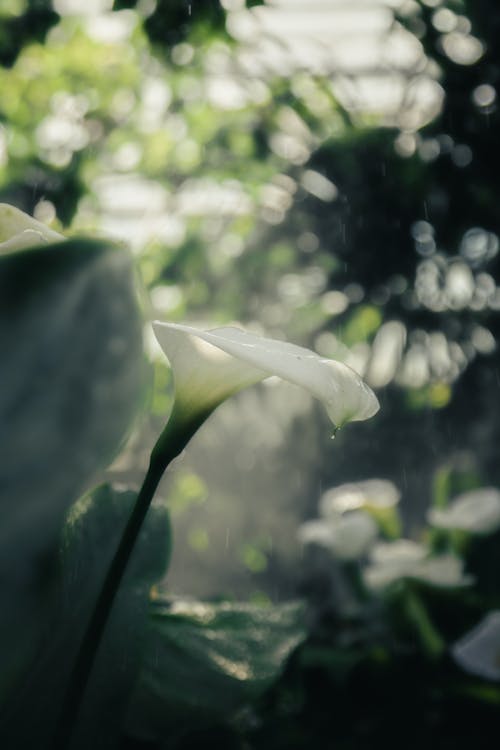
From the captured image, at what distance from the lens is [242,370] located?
4.3 inches

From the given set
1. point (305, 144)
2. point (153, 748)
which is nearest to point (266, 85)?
point (305, 144)

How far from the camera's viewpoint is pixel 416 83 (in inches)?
34.8

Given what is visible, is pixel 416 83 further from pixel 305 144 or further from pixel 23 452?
pixel 23 452

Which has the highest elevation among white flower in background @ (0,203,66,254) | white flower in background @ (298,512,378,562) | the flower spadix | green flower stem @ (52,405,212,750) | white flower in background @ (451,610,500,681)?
white flower in background @ (0,203,66,254)

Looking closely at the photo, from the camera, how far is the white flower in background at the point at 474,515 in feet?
1.37

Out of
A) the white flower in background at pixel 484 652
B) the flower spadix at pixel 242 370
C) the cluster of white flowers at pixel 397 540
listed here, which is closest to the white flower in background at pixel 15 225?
the flower spadix at pixel 242 370

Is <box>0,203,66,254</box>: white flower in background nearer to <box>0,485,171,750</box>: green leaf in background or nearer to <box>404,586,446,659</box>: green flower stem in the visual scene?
<box>0,485,171,750</box>: green leaf in background

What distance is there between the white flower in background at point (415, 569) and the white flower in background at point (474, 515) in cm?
2

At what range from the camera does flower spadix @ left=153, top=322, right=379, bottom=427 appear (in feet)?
0.31

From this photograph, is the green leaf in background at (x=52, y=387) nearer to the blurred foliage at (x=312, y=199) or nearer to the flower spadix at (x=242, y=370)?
the flower spadix at (x=242, y=370)

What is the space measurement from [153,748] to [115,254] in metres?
0.11

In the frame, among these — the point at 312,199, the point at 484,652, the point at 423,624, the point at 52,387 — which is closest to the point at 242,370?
the point at 52,387

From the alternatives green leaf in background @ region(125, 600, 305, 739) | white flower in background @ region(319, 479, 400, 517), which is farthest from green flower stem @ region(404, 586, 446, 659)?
green leaf in background @ region(125, 600, 305, 739)

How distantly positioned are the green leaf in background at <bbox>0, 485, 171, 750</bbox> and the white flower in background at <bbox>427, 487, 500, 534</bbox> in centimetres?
32
